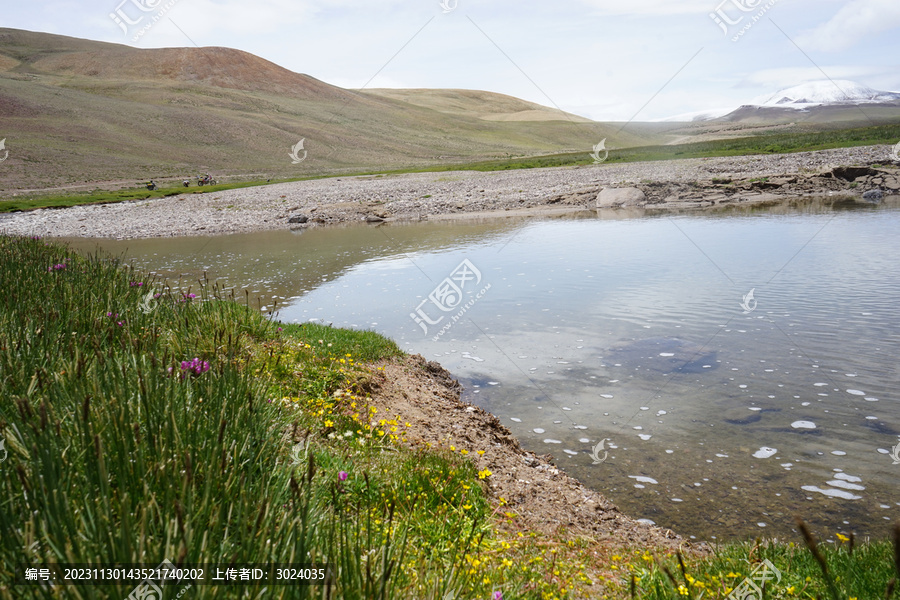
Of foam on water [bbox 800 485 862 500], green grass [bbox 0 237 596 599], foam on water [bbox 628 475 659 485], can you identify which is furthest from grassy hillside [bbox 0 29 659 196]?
foam on water [bbox 800 485 862 500]

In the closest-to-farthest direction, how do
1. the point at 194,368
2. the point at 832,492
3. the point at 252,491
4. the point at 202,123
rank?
the point at 252,491
the point at 194,368
the point at 832,492
the point at 202,123

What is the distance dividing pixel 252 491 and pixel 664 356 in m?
6.99

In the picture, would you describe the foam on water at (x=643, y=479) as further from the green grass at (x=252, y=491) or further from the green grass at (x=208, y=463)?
the green grass at (x=208, y=463)

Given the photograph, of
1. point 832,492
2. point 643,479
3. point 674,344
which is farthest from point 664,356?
point 832,492

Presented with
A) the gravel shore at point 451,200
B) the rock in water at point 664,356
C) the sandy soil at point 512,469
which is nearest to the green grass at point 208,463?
the sandy soil at point 512,469

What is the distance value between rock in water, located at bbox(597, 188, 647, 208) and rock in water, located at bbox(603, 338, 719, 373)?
848 inches

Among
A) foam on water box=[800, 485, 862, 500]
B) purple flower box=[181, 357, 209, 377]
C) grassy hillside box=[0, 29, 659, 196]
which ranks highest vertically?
grassy hillside box=[0, 29, 659, 196]

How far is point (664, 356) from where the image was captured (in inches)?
335

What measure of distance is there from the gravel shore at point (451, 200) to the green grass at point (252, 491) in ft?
76.5

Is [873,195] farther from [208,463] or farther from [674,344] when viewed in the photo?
[208,463]

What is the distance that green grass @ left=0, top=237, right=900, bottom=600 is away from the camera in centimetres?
201

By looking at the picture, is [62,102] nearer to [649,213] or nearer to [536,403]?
[649,213]

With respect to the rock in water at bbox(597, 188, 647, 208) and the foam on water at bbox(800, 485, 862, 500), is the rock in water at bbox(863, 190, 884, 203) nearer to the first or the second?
the rock in water at bbox(597, 188, 647, 208)

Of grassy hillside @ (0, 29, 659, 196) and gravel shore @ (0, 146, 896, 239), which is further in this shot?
grassy hillside @ (0, 29, 659, 196)
